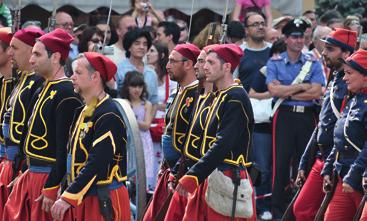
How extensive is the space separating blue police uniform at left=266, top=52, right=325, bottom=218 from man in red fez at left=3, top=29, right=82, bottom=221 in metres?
4.10

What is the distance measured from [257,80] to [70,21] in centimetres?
228

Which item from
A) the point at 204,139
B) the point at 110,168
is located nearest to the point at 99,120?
the point at 110,168

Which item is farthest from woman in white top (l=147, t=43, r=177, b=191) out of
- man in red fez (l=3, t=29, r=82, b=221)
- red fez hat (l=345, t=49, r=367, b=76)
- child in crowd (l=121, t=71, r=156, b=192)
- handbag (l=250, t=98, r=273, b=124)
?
red fez hat (l=345, t=49, r=367, b=76)

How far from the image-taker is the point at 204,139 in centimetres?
1061

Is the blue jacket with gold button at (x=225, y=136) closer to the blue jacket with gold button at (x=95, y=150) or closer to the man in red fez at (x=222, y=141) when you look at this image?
the man in red fez at (x=222, y=141)

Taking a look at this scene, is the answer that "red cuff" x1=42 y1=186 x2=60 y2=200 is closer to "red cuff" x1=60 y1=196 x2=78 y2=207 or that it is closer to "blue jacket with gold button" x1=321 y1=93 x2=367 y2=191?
"red cuff" x1=60 y1=196 x2=78 y2=207

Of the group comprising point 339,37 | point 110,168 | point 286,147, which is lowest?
point 286,147

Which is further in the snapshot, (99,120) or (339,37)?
(339,37)

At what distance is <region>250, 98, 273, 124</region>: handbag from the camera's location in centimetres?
1462

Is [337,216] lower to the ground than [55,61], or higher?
lower

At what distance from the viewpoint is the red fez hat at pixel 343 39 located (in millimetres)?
11609

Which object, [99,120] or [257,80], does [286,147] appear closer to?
[257,80]

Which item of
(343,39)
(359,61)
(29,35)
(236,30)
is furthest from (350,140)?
(236,30)

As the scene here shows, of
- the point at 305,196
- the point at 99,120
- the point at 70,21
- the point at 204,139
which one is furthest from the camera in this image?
the point at 70,21
